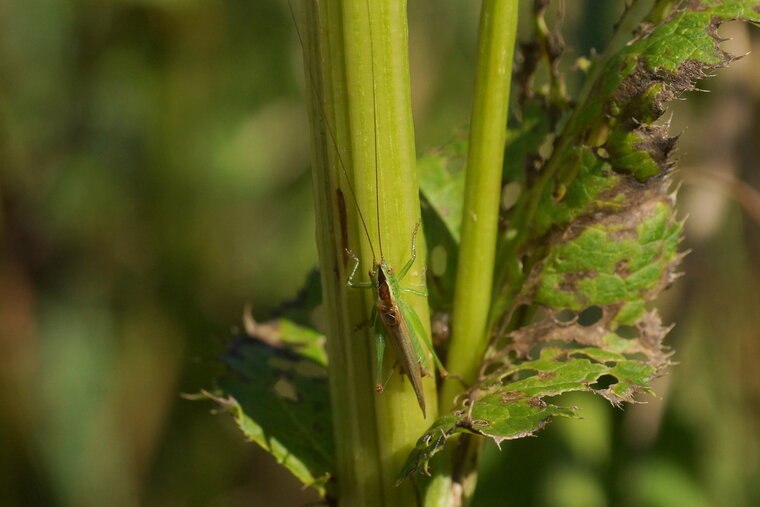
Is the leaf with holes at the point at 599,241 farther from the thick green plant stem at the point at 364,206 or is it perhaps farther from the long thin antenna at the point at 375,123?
the long thin antenna at the point at 375,123

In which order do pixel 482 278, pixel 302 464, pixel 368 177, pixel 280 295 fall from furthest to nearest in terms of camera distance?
1. pixel 280 295
2. pixel 302 464
3. pixel 482 278
4. pixel 368 177

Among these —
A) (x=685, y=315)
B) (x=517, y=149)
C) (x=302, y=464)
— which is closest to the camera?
(x=302, y=464)

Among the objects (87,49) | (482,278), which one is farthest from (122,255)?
(482,278)

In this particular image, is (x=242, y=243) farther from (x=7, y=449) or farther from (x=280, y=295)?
(x=7, y=449)

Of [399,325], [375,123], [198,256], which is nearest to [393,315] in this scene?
[399,325]

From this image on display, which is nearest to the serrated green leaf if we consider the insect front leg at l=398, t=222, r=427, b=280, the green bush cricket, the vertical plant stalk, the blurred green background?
the vertical plant stalk

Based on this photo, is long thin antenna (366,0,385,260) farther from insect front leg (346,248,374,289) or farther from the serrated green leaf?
the serrated green leaf
